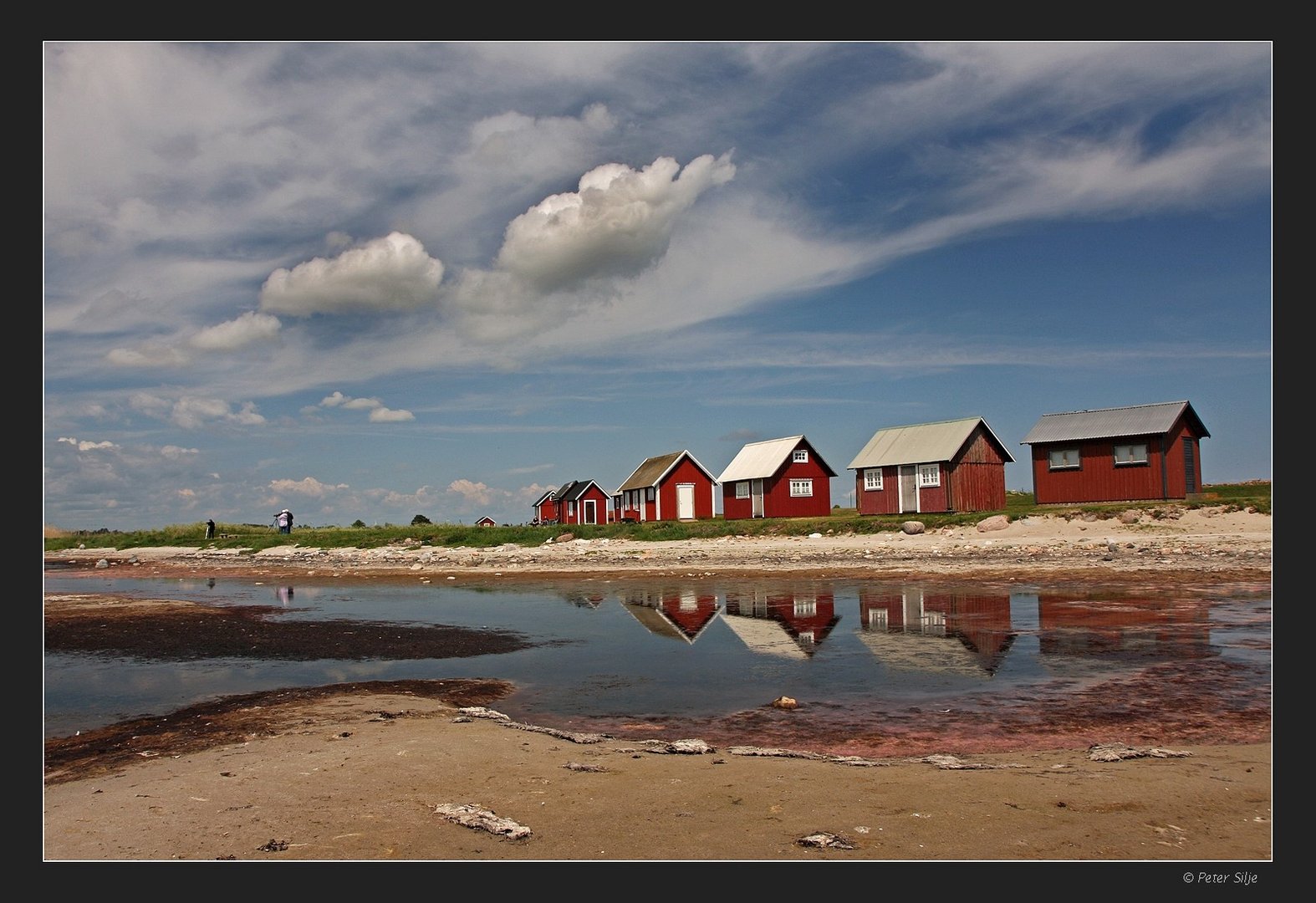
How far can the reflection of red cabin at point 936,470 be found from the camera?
44.1 m

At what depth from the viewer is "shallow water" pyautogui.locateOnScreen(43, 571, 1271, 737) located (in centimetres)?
1164

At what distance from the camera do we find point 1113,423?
40344mm

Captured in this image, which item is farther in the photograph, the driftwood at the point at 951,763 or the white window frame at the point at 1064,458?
the white window frame at the point at 1064,458

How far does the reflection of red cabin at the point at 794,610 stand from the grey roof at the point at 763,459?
25869 millimetres

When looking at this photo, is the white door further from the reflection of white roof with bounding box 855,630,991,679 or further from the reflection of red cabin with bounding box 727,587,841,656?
the reflection of white roof with bounding box 855,630,991,679

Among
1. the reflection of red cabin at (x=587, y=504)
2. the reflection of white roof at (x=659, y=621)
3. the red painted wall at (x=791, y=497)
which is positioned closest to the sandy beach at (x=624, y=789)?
the reflection of white roof at (x=659, y=621)

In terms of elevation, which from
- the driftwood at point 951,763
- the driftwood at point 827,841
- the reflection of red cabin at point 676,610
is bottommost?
the reflection of red cabin at point 676,610

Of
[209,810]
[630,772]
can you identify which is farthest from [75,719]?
[630,772]

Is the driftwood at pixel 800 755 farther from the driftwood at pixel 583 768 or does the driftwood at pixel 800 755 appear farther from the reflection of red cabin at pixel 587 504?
the reflection of red cabin at pixel 587 504

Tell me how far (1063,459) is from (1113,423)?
2.93 meters

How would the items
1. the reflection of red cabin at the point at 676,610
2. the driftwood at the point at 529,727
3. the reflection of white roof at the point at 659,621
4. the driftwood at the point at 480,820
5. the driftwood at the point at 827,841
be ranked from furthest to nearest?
1. the reflection of red cabin at the point at 676,610
2. the reflection of white roof at the point at 659,621
3. the driftwood at the point at 529,727
4. the driftwood at the point at 480,820
5. the driftwood at the point at 827,841

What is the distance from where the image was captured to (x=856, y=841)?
5.78 meters

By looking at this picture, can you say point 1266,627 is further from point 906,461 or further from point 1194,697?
point 906,461

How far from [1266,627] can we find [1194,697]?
7.34m
